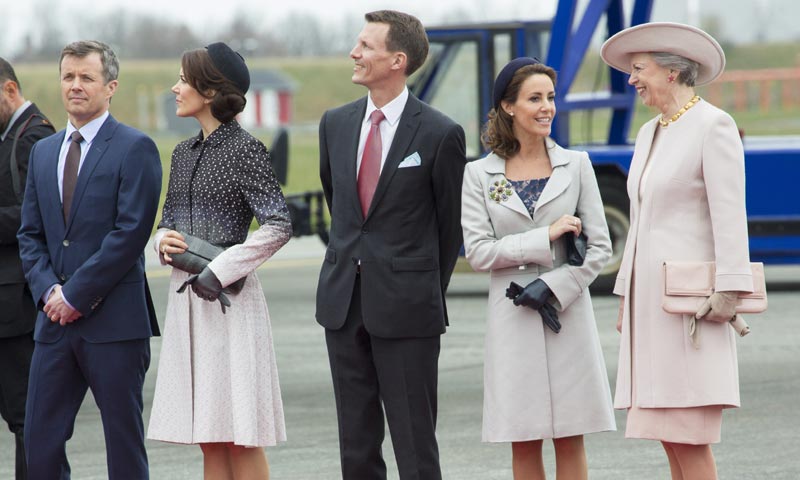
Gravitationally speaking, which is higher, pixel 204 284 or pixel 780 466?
pixel 204 284

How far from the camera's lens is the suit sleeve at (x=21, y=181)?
234 inches

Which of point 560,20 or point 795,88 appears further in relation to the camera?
point 795,88

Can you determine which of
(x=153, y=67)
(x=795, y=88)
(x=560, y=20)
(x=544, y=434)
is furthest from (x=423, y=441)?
(x=153, y=67)

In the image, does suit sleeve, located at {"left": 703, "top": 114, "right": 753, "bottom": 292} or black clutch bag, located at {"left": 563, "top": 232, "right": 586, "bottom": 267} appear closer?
suit sleeve, located at {"left": 703, "top": 114, "right": 753, "bottom": 292}

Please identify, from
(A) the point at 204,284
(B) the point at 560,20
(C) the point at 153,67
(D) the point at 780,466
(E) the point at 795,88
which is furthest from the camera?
(C) the point at 153,67

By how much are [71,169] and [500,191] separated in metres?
1.60

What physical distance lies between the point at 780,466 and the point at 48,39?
4030 inches

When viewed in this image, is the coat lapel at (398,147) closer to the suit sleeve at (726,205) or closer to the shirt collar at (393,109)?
the shirt collar at (393,109)

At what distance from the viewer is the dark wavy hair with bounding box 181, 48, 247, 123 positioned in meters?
5.30

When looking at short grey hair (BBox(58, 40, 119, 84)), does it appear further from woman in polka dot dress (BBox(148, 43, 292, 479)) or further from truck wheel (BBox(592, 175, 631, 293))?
truck wheel (BBox(592, 175, 631, 293))

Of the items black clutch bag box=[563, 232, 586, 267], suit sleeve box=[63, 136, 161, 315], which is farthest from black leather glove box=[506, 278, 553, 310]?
suit sleeve box=[63, 136, 161, 315]

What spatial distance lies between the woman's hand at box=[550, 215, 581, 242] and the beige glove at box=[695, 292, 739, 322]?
60cm

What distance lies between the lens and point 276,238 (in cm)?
534

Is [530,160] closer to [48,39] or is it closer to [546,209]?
[546,209]
